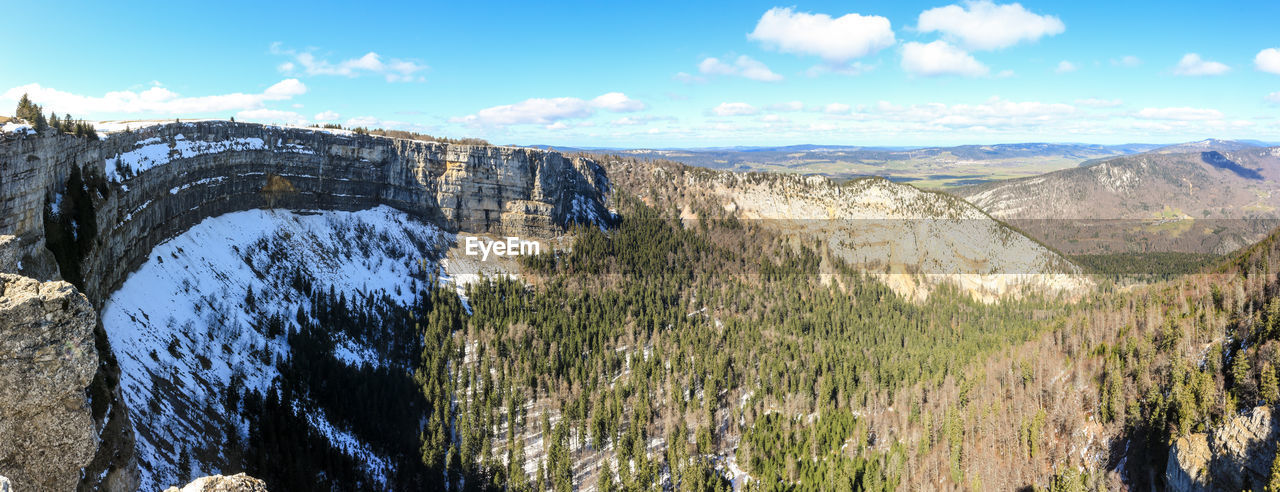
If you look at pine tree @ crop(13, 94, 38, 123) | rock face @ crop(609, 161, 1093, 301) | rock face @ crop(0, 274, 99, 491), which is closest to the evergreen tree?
rock face @ crop(0, 274, 99, 491)

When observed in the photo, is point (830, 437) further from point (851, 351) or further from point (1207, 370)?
point (1207, 370)

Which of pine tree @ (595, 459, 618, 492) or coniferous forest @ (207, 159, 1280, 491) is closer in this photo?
coniferous forest @ (207, 159, 1280, 491)

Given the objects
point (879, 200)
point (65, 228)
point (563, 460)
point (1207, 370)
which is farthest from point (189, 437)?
point (879, 200)

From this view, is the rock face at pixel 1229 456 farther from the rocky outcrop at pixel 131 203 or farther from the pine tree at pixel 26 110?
the pine tree at pixel 26 110

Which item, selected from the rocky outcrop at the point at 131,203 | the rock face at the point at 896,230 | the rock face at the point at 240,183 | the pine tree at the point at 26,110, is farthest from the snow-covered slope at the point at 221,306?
the rock face at the point at 896,230

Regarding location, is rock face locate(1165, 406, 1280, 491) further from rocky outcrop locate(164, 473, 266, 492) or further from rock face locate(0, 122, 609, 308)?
rock face locate(0, 122, 609, 308)

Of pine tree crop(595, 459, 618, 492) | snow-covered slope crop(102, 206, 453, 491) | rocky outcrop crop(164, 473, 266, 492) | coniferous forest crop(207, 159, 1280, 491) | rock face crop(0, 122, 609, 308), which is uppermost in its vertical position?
rock face crop(0, 122, 609, 308)

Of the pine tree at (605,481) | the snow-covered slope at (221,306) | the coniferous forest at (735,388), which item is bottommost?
the pine tree at (605,481)
